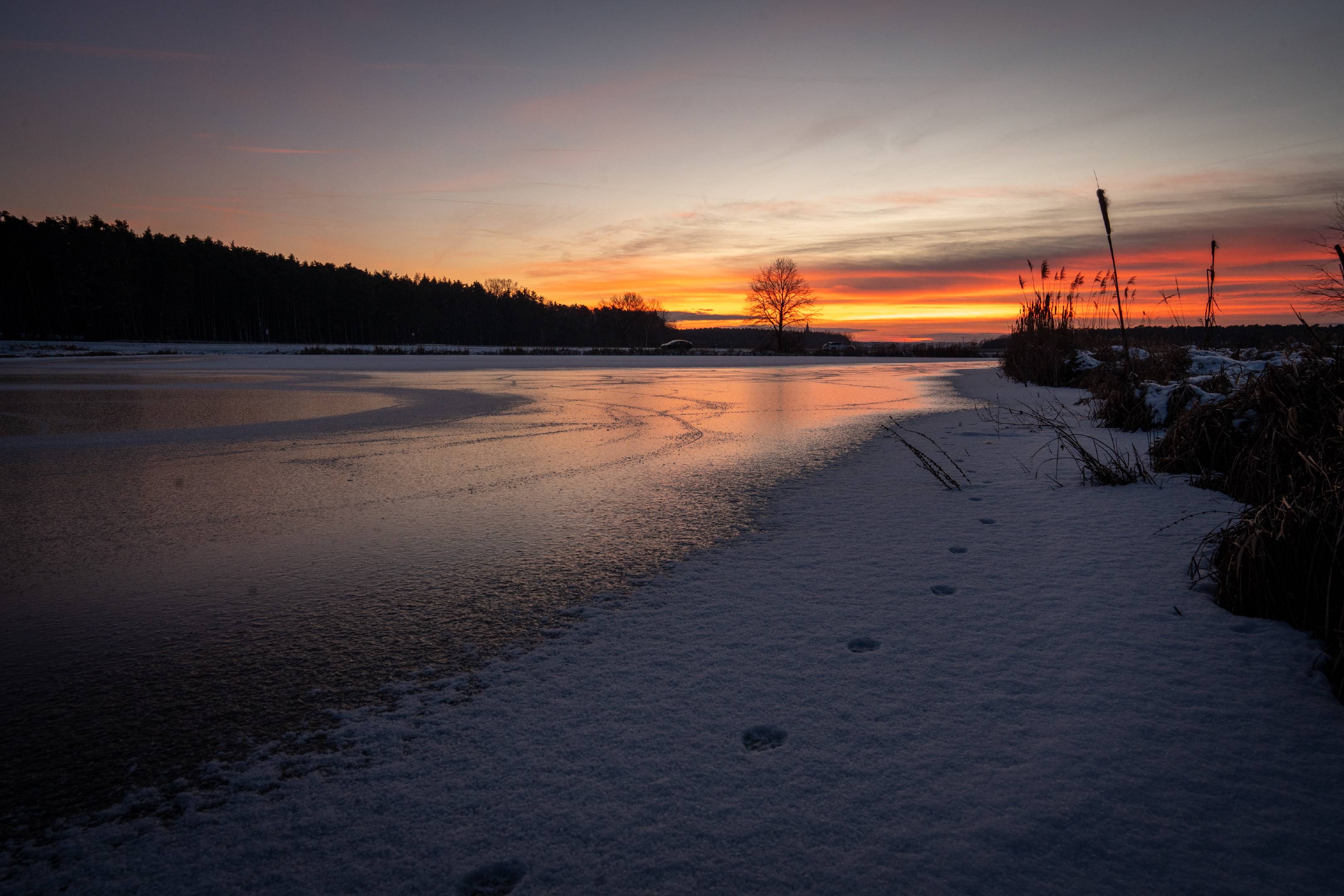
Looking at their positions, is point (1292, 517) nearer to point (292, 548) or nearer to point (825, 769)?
point (825, 769)

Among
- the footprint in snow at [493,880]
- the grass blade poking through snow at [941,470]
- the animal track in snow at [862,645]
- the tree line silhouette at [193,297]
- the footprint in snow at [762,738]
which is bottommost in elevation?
the footprint in snow at [493,880]

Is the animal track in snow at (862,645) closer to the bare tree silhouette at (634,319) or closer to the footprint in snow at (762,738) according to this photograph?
the footprint in snow at (762,738)

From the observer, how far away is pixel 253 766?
148 cm

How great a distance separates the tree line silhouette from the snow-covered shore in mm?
63919

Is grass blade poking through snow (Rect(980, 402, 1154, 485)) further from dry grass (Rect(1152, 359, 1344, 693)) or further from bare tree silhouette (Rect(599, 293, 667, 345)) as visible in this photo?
bare tree silhouette (Rect(599, 293, 667, 345))

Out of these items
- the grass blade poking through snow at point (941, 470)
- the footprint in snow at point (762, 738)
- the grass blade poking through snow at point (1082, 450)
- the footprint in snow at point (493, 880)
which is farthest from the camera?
the grass blade poking through snow at point (941, 470)

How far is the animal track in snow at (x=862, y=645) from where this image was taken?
1.98 m

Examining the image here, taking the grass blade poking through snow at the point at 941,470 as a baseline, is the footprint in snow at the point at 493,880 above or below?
below

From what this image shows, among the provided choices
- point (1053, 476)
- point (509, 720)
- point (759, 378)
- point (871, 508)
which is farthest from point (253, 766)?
point (759, 378)

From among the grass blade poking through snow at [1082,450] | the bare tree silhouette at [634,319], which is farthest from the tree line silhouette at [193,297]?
the grass blade poking through snow at [1082,450]

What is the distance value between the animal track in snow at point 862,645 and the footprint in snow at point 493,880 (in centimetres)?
117

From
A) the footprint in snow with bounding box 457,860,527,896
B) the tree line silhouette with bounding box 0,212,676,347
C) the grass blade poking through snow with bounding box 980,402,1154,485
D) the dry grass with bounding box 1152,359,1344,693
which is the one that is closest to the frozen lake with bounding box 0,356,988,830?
the footprint in snow with bounding box 457,860,527,896

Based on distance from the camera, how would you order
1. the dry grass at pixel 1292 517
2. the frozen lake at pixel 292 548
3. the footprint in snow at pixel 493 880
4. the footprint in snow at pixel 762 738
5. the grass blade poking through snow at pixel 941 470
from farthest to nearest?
the grass blade poking through snow at pixel 941 470 → the dry grass at pixel 1292 517 → the frozen lake at pixel 292 548 → the footprint in snow at pixel 762 738 → the footprint in snow at pixel 493 880

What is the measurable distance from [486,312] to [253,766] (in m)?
94.7
